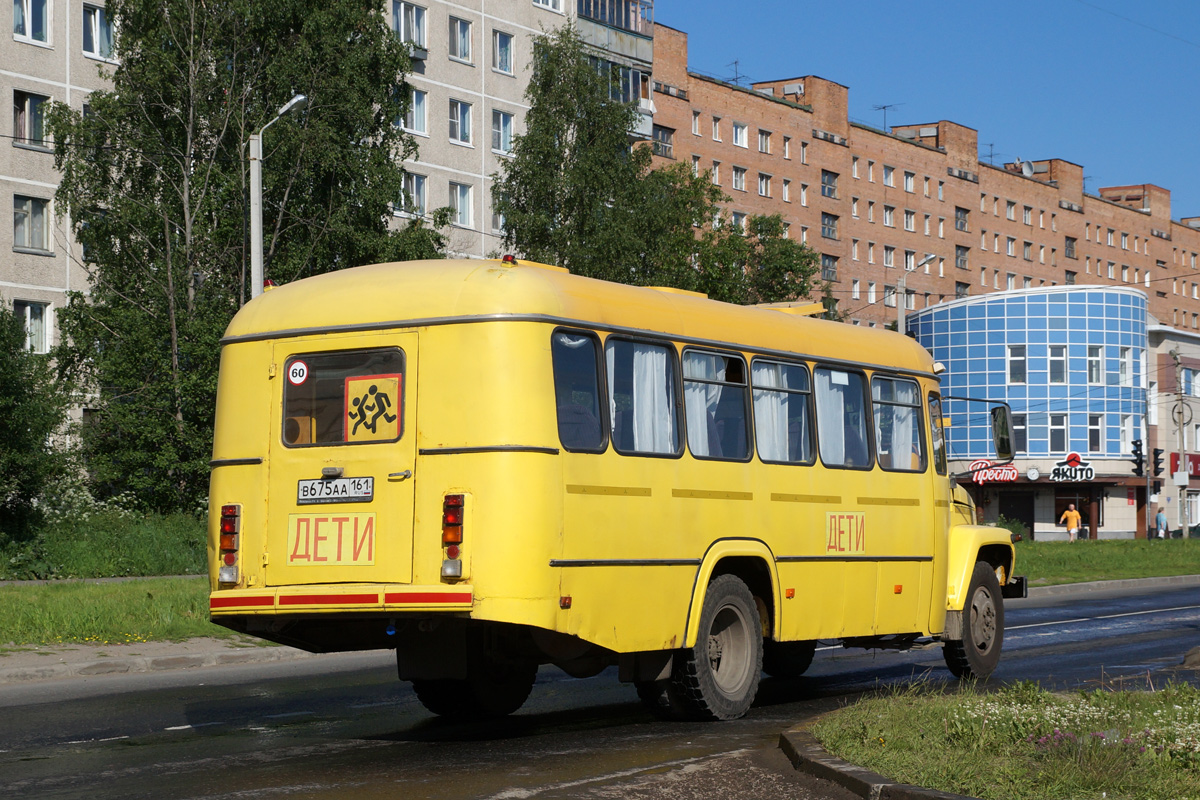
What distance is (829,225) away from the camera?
92.4 meters

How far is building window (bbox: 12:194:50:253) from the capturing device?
151 ft

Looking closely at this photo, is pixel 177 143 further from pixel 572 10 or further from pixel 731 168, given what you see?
pixel 731 168

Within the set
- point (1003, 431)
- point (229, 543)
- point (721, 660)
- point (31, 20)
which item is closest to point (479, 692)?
point (721, 660)

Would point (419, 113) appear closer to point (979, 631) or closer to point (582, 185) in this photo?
point (582, 185)

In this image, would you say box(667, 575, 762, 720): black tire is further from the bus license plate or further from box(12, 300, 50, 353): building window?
box(12, 300, 50, 353): building window

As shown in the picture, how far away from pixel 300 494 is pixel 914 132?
100278 mm

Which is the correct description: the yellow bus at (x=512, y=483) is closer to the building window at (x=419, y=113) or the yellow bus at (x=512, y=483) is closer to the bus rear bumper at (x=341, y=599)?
the bus rear bumper at (x=341, y=599)

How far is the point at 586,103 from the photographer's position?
50.0 m

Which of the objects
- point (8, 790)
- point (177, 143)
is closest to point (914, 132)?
point (177, 143)

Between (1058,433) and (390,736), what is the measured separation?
78.7 meters

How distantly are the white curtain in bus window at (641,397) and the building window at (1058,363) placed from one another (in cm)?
7741

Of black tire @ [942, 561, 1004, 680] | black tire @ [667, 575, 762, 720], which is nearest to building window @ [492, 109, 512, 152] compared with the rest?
black tire @ [942, 561, 1004, 680]

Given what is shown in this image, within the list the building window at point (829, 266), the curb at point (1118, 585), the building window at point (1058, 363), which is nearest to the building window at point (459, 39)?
the building window at point (829, 266)

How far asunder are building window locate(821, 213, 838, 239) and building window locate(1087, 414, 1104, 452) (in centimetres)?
1765
